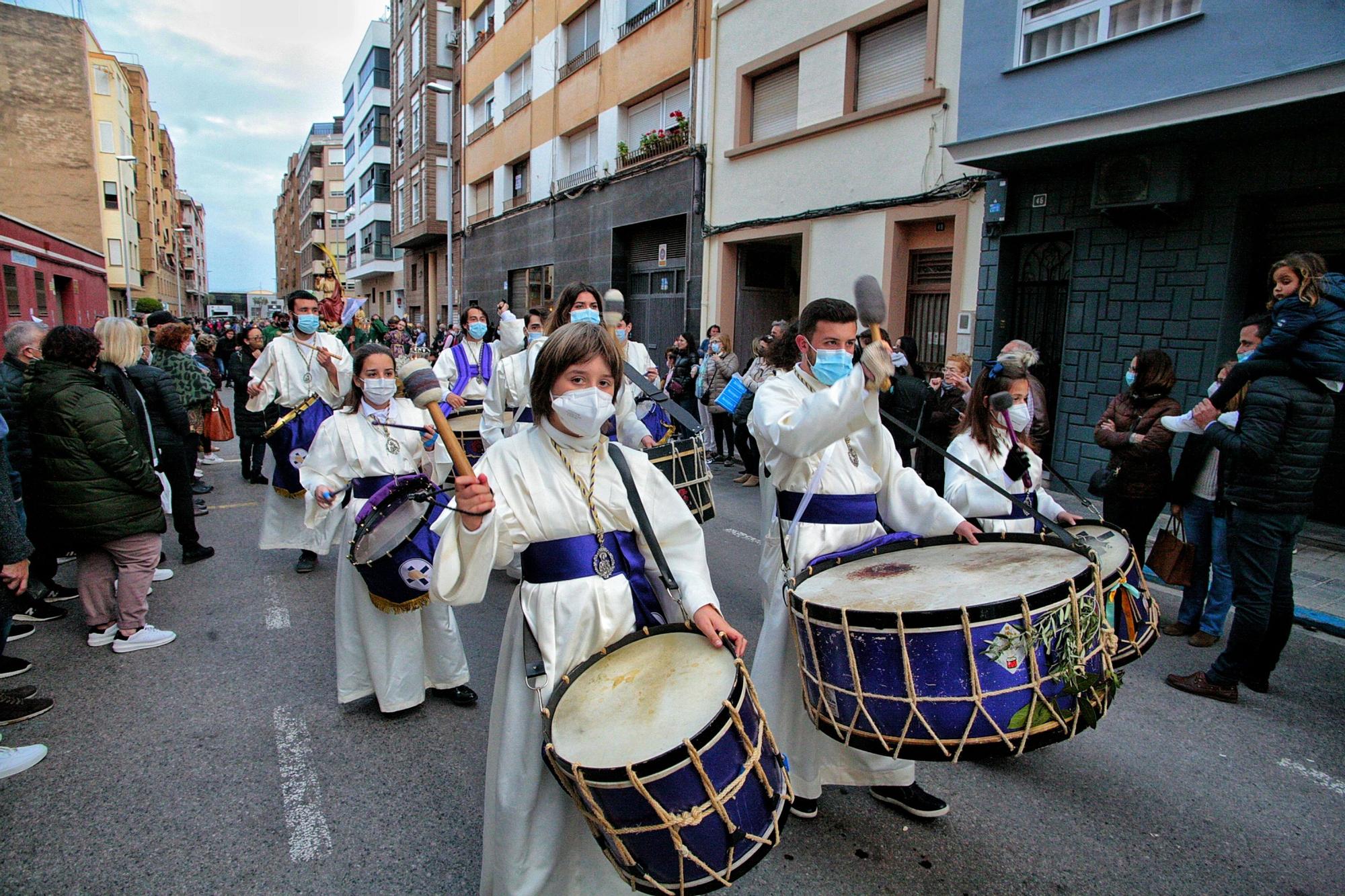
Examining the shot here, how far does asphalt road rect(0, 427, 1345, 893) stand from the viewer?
270 cm

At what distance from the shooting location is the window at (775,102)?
13.1 metres

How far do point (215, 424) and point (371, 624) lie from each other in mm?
6824

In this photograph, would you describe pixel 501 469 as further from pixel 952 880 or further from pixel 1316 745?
pixel 1316 745

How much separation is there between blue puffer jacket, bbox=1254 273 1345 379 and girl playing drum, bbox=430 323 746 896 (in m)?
3.30

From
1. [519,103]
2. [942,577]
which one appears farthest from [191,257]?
[942,577]

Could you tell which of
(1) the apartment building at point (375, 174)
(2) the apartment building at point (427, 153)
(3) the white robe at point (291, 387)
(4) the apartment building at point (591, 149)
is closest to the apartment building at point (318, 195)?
(1) the apartment building at point (375, 174)

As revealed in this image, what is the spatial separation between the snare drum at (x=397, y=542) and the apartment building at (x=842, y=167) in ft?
27.2

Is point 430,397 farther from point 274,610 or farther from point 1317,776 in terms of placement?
point 274,610

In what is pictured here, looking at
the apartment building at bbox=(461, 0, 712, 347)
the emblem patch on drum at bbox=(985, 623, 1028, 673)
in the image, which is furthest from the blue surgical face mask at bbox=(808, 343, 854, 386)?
the apartment building at bbox=(461, 0, 712, 347)

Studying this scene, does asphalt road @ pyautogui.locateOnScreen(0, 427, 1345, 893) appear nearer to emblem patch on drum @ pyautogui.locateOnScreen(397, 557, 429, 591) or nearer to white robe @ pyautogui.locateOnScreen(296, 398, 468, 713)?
white robe @ pyautogui.locateOnScreen(296, 398, 468, 713)

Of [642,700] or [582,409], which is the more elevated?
[582,409]

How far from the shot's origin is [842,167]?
1184 centimetres

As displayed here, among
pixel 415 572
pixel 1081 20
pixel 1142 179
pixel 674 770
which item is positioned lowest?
pixel 415 572

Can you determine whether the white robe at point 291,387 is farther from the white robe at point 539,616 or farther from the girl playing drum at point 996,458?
the girl playing drum at point 996,458
